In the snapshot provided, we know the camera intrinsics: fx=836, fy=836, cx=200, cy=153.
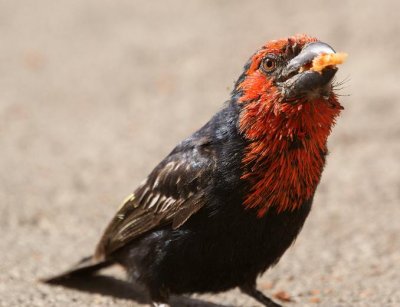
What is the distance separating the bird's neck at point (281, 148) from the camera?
411 centimetres

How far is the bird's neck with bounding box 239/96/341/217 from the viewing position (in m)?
4.11

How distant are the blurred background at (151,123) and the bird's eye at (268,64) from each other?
0.47m

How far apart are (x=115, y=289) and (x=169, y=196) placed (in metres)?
1.11

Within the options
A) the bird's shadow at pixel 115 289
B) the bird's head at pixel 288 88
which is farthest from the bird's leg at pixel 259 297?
the bird's head at pixel 288 88

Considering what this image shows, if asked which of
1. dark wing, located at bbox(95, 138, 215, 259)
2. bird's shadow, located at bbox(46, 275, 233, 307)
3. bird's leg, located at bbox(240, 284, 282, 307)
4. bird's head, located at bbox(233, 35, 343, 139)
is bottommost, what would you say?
bird's shadow, located at bbox(46, 275, 233, 307)

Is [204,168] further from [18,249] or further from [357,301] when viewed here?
[18,249]

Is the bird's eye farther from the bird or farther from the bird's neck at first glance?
the bird's neck

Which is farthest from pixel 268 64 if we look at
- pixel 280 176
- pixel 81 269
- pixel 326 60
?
pixel 81 269

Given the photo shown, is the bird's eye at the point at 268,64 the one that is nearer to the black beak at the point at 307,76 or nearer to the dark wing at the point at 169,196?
the black beak at the point at 307,76

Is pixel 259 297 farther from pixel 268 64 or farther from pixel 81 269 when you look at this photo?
pixel 268 64

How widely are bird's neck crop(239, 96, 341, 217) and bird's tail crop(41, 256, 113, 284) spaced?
4.95 ft

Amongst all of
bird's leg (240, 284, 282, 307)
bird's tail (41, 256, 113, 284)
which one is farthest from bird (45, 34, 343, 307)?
bird's tail (41, 256, 113, 284)

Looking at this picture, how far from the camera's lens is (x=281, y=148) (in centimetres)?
417

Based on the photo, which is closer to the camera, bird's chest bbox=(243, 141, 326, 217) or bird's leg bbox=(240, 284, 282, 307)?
bird's chest bbox=(243, 141, 326, 217)
